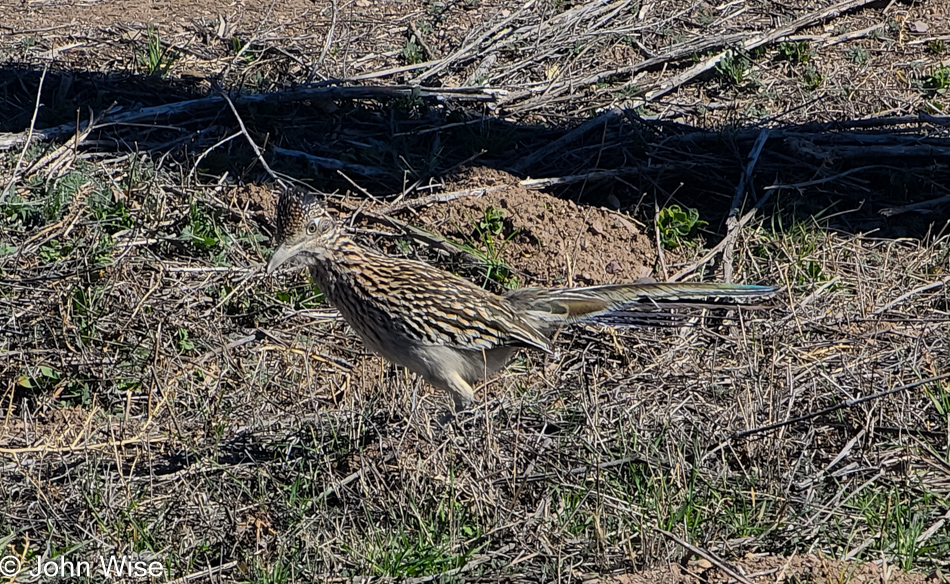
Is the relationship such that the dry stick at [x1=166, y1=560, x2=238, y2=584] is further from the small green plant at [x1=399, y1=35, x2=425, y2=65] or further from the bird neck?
the small green plant at [x1=399, y1=35, x2=425, y2=65]

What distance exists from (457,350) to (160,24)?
5.55m

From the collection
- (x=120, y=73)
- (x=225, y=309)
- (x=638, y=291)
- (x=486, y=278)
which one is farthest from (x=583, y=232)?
(x=120, y=73)

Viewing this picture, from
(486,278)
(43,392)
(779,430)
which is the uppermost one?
(779,430)

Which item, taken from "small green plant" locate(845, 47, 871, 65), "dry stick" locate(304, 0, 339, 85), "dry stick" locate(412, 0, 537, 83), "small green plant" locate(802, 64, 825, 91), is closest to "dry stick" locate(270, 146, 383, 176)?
"dry stick" locate(304, 0, 339, 85)

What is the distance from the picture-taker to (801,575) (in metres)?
4.16

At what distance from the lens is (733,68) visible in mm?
9297

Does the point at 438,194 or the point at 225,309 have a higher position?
the point at 438,194

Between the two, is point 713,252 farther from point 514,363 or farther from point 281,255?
point 281,255

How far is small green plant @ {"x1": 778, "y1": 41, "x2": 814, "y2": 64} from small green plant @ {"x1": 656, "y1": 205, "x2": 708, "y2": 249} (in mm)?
2606

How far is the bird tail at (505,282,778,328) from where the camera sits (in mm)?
5656

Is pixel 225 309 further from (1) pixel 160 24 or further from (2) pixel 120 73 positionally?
(1) pixel 160 24

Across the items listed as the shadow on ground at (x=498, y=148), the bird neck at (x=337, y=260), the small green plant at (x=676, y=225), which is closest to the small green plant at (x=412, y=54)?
the shadow on ground at (x=498, y=148)

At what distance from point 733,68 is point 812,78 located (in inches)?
25.0

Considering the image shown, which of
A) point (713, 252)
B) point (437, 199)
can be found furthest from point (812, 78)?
point (437, 199)
